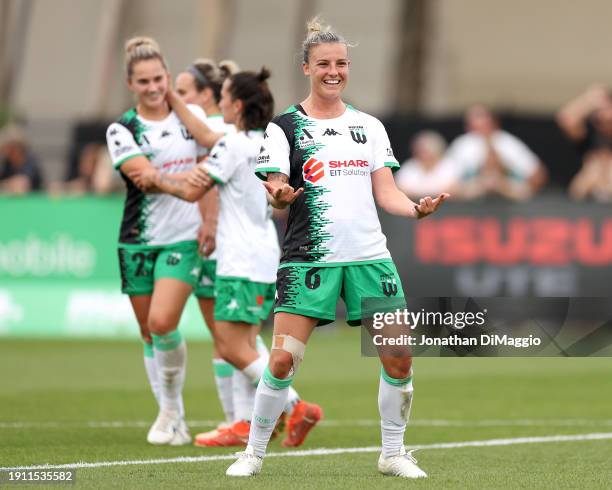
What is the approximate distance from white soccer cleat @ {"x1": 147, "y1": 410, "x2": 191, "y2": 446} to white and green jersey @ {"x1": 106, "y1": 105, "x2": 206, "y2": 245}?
1153mm

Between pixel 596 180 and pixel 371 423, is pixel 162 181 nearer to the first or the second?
pixel 371 423

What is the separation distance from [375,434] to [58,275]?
31.2 ft

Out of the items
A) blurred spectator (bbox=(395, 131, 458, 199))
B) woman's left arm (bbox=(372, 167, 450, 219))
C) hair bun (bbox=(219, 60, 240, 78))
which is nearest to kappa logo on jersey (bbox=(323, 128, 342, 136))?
woman's left arm (bbox=(372, 167, 450, 219))

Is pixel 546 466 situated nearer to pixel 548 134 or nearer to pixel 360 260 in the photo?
pixel 360 260

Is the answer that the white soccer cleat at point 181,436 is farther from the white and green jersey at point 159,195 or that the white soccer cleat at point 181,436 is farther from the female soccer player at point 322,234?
the female soccer player at point 322,234

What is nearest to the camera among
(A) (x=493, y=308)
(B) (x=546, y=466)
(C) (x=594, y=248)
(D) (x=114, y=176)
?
(A) (x=493, y=308)

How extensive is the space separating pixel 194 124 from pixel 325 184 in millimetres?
2305

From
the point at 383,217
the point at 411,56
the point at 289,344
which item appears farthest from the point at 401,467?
the point at 411,56

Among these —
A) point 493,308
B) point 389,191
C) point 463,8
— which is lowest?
point 493,308

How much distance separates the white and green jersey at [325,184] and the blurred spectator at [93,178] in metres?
12.1

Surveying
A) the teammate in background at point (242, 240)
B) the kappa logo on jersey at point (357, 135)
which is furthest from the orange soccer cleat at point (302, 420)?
the kappa logo on jersey at point (357, 135)

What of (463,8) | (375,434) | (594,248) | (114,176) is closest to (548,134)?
(594,248)

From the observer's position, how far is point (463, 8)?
32.3 metres

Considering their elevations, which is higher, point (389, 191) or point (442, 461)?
point (389, 191)
